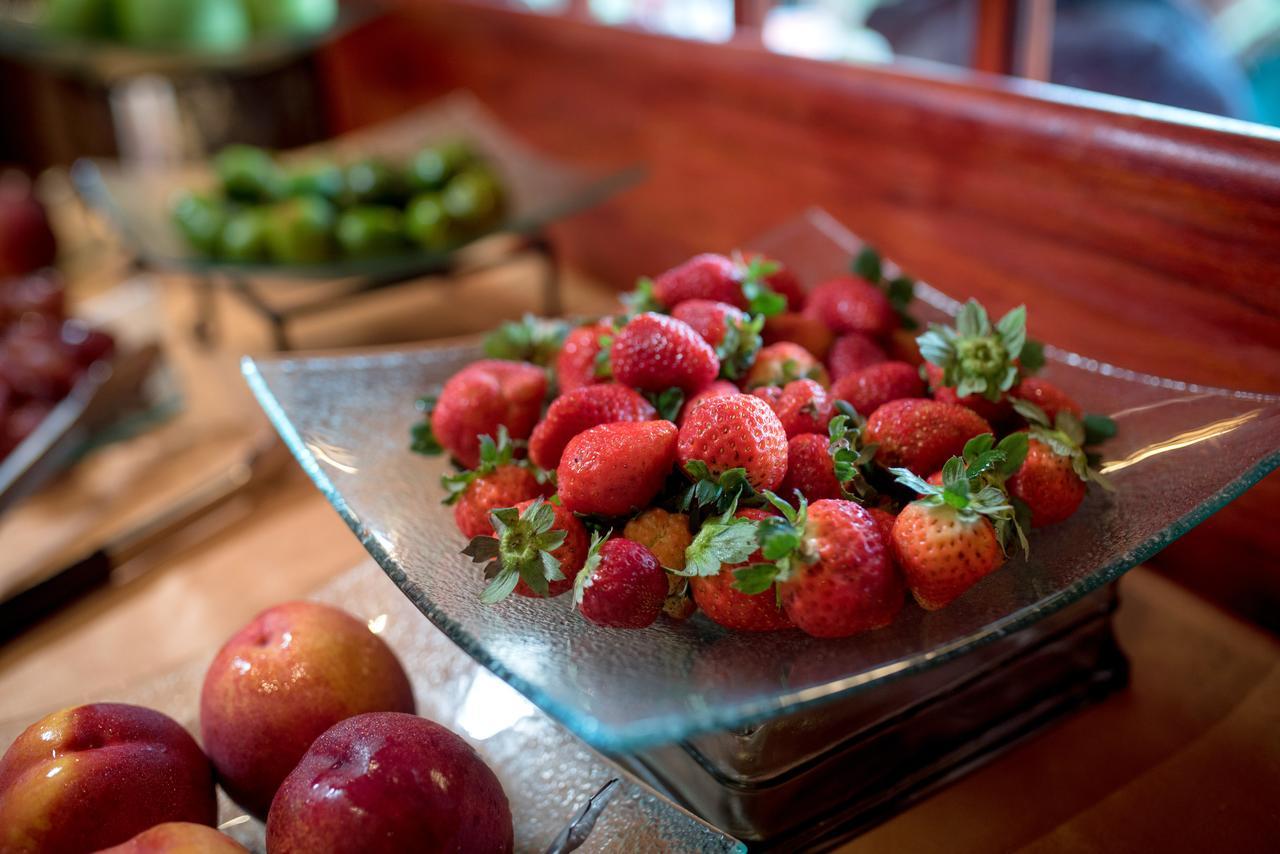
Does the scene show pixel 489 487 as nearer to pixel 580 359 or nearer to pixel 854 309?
pixel 580 359

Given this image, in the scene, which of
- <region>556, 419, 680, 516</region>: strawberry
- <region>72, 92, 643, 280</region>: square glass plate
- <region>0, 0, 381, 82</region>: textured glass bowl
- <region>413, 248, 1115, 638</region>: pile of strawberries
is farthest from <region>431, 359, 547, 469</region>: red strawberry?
<region>0, 0, 381, 82</region>: textured glass bowl

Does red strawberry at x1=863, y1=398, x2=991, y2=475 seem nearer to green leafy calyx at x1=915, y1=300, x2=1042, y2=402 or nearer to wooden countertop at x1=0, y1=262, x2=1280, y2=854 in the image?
green leafy calyx at x1=915, y1=300, x2=1042, y2=402

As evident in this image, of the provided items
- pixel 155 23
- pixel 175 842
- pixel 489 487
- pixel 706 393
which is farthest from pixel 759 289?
pixel 155 23

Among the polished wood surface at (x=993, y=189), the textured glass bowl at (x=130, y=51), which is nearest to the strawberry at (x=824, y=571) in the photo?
the polished wood surface at (x=993, y=189)

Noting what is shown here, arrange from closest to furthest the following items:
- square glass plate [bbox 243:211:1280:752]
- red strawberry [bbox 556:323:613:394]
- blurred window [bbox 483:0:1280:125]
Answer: square glass plate [bbox 243:211:1280:752] → red strawberry [bbox 556:323:613:394] → blurred window [bbox 483:0:1280:125]

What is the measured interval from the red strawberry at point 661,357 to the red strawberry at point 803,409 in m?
0.05

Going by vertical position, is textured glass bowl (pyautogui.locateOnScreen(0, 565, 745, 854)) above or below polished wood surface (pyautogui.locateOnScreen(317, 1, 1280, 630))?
below

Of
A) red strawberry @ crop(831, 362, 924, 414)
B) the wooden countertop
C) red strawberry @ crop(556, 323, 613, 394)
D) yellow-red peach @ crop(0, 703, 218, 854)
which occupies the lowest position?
the wooden countertop

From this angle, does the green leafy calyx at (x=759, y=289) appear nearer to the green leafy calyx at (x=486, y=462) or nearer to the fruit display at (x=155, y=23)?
the green leafy calyx at (x=486, y=462)

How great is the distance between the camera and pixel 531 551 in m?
0.50

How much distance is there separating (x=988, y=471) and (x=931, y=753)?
20 centimetres

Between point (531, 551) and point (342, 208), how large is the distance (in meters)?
0.92

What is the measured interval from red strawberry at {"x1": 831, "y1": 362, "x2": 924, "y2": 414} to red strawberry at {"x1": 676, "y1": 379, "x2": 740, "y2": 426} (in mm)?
67

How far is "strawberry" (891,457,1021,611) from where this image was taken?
458 millimetres
